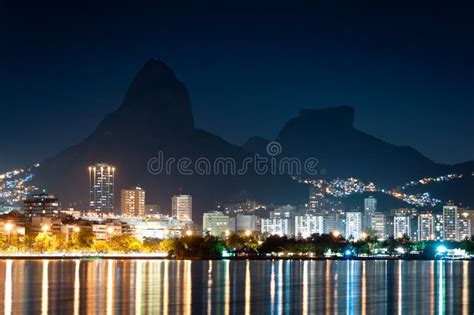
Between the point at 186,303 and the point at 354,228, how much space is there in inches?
5800

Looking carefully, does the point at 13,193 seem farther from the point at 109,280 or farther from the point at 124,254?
the point at 109,280

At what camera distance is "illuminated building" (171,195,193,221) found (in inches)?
7396

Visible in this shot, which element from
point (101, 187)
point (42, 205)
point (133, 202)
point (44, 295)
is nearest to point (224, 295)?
point (44, 295)

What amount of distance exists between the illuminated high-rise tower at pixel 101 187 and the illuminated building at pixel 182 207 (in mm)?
13116

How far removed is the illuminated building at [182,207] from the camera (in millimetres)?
187863

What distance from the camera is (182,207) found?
189500 mm

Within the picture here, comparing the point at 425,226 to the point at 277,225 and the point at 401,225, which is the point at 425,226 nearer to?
the point at 401,225

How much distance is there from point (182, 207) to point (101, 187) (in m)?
16.8

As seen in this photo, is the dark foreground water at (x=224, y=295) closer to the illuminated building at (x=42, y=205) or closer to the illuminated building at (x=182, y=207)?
the illuminated building at (x=42, y=205)

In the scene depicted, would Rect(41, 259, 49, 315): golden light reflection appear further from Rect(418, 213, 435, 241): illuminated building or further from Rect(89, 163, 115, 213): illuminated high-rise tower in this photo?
Rect(418, 213, 435, 241): illuminated building

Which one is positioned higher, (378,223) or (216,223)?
(378,223)

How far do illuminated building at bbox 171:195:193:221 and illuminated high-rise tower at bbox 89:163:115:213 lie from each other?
13116mm

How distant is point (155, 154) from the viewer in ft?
651

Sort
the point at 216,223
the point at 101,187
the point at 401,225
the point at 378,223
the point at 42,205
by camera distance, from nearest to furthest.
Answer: the point at 42,205
the point at 216,223
the point at 401,225
the point at 378,223
the point at 101,187
